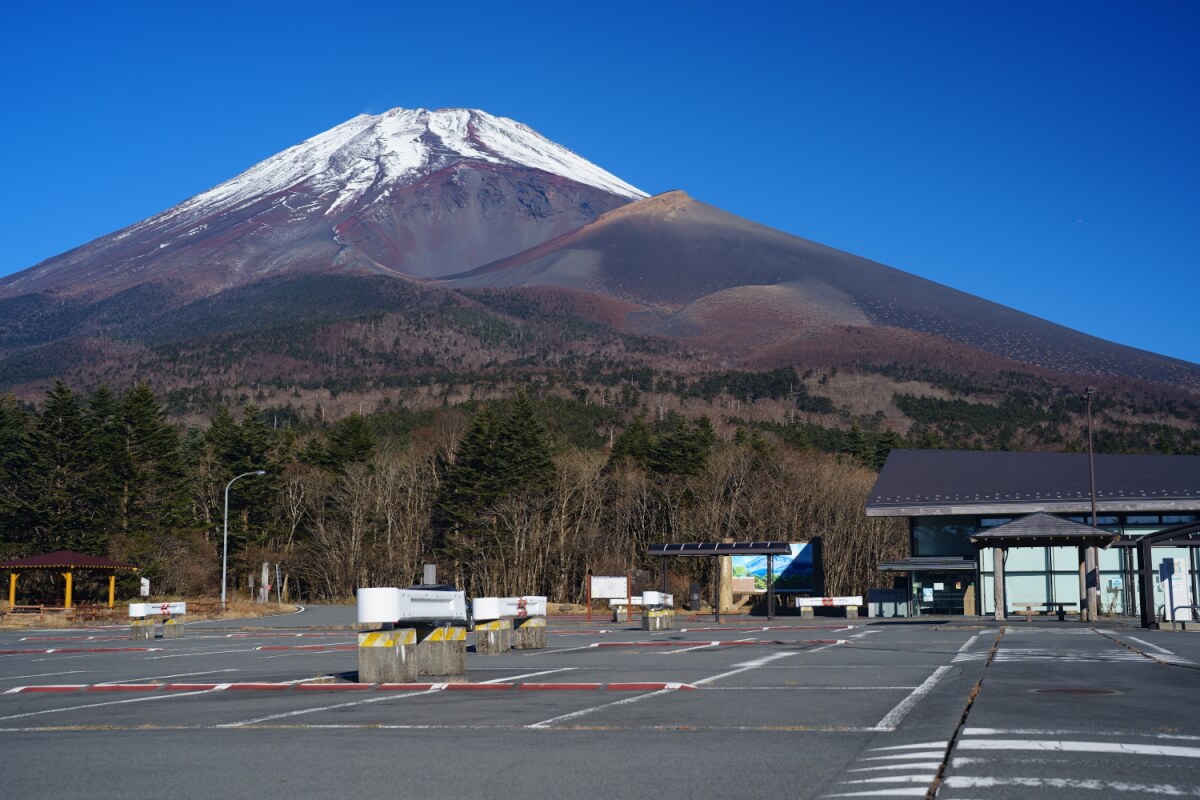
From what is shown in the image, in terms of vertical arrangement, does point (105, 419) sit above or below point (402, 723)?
above

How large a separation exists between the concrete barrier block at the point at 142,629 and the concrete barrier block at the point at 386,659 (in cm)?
1993

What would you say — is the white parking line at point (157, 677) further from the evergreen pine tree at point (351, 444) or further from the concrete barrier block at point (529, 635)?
the evergreen pine tree at point (351, 444)

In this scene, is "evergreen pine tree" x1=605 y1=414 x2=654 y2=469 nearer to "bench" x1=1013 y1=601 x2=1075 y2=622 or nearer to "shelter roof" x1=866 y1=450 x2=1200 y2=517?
"shelter roof" x1=866 y1=450 x2=1200 y2=517

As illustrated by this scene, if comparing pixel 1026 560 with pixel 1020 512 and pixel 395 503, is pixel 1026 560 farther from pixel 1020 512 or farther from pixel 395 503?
pixel 395 503

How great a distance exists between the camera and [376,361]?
187 metres

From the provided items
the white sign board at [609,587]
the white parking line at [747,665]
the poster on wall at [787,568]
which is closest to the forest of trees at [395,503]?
the poster on wall at [787,568]

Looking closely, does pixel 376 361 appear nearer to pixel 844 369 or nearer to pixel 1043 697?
pixel 844 369

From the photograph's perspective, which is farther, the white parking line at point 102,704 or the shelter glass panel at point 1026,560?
the shelter glass panel at point 1026,560

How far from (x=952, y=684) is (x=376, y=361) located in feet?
580

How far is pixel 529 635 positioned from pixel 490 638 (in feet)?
6.23

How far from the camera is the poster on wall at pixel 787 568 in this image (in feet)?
175

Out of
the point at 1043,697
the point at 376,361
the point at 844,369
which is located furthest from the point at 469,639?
the point at 376,361

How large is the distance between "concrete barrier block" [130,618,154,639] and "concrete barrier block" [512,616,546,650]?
1376cm

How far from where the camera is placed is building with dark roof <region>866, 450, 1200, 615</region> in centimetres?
4378
